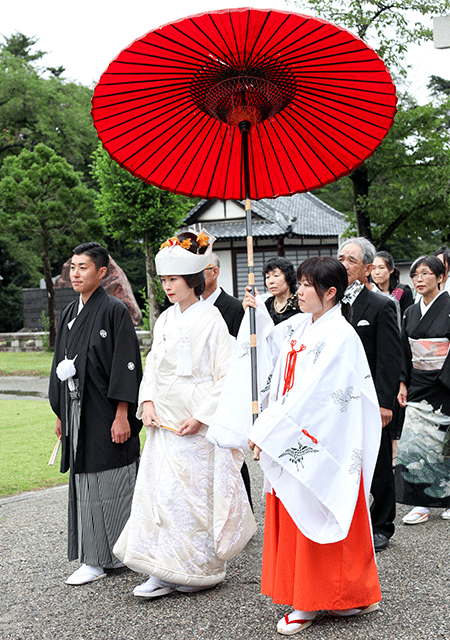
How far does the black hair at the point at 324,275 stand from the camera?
3.17 m

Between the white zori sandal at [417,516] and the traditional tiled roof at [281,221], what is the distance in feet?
69.5

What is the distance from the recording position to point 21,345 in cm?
2422

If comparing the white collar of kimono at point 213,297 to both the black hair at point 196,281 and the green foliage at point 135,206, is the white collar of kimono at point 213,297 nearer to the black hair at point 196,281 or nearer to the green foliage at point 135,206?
the black hair at point 196,281

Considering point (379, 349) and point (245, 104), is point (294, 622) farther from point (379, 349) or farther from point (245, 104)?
point (245, 104)

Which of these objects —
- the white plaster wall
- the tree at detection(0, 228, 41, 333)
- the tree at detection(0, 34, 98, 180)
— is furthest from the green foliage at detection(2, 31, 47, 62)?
the white plaster wall

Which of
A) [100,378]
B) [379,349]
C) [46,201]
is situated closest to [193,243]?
[100,378]

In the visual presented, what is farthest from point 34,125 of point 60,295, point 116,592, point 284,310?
point 116,592

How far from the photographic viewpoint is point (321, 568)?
2967 millimetres

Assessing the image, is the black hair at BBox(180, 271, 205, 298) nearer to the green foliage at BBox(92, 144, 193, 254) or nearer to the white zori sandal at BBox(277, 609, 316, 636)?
the white zori sandal at BBox(277, 609, 316, 636)

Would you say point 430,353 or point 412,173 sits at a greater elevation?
point 412,173

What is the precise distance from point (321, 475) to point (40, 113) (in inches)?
1222

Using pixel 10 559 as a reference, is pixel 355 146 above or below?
above

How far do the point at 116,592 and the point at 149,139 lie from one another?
2550 mm

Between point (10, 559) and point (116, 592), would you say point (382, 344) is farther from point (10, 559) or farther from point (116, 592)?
point (10, 559)
